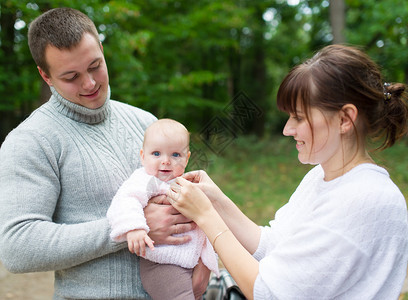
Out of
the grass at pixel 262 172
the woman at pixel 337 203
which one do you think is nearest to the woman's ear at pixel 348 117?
the woman at pixel 337 203

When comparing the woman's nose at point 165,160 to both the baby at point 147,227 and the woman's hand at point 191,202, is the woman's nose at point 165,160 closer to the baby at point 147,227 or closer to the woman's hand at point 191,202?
the baby at point 147,227

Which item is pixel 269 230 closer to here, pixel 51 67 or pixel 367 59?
pixel 367 59

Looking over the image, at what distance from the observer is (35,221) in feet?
5.24

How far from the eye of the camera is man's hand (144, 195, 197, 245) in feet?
5.88

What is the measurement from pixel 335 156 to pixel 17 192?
1.40 meters

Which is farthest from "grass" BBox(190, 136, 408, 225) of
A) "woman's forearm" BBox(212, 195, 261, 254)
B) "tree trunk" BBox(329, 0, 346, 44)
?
"woman's forearm" BBox(212, 195, 261, 254)

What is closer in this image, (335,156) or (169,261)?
(335,156)

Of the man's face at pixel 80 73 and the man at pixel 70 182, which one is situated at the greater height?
the man's face at pixel 80 73

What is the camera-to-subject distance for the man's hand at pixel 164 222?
179cm

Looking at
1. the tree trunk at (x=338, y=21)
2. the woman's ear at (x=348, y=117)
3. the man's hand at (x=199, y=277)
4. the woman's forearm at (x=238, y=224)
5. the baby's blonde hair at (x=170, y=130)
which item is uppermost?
the tree trunk at (x=338, y=21)

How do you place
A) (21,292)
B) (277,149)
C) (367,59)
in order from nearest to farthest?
(367,59) < (21,292) < (277,149)

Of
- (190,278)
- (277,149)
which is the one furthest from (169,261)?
(277,149)

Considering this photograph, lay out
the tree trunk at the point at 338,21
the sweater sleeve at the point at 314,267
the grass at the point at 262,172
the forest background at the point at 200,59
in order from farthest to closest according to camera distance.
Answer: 1. the tree trunk at the point at 338,21
2. the grass at the point at 262,172
3. the forest background at the point at 200,59
4. the sweater sleeve at the point at 314,267

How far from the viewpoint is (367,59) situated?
1.58m
